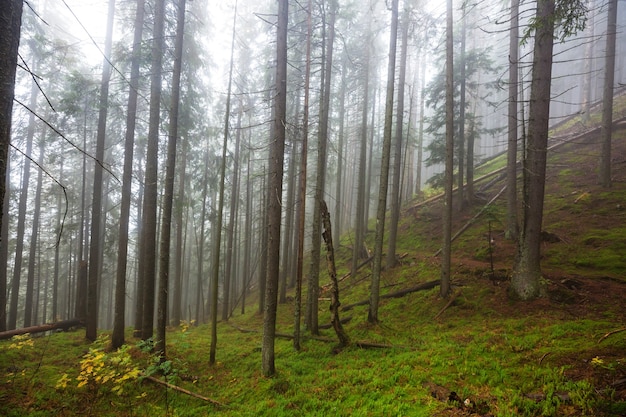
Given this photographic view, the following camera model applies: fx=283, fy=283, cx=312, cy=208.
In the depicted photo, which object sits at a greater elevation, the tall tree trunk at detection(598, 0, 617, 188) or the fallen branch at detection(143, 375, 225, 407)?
the tall tree trunk at detection(598, 0, 617, 188)

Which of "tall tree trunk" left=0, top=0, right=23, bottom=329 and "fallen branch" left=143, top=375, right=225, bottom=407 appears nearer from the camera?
"tall tree trunk" left=0, top=0, right=23, bottom=329

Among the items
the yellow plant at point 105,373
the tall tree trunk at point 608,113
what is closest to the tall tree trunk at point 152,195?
the yellow plant at point 105,373

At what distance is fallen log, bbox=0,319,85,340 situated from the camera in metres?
10.9

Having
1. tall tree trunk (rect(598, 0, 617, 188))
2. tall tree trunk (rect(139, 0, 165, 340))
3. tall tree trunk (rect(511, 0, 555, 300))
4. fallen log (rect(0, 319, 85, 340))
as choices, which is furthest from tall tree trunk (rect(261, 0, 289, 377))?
tall tree trunk (rect(598, 0, 617, 188))

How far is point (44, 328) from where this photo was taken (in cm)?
1182

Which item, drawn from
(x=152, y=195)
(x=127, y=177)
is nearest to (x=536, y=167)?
(x=152, y=195)

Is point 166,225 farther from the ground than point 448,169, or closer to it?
closer to it

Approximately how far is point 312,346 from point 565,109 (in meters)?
48.1

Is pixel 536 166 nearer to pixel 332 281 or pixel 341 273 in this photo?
pixel 332 281

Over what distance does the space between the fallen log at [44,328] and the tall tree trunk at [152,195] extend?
6432 mm

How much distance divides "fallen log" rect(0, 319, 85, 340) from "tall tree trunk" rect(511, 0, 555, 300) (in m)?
17.7

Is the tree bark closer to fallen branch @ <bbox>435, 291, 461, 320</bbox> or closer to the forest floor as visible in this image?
the forest floor

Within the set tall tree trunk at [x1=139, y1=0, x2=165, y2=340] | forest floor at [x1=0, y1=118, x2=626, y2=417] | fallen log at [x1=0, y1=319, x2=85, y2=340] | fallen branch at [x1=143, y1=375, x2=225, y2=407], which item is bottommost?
fallen log at [x1=0, y1=319, x2=85, y2=340]

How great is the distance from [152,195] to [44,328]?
28.4 feet
